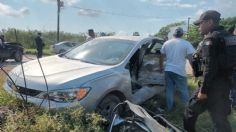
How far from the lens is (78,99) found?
17.2 feet

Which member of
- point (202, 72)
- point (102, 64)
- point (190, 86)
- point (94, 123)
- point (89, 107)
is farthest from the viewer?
point (190, 86)

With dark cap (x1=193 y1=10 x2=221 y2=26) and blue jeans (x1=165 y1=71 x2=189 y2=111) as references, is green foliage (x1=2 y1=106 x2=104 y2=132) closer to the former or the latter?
dark cap (x1=193 y1=10 x2=221 y2=26)

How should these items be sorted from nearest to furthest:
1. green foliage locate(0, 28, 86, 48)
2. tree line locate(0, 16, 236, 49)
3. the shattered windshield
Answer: the shattered windshield
tree line locate(0, 16, 236, 49)
green foliage locate(0, 28, 86, 48)

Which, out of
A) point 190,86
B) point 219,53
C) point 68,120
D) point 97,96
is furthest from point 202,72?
point 190,86

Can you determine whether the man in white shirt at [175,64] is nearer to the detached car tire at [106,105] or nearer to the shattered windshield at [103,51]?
the shattered windshield at [103,51]

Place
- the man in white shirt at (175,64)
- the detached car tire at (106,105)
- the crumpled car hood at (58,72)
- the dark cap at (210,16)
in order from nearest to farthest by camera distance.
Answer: the dark cap at (210,16)
the crumpled car hood at (58,72)
the detached car tire at (106,105)
the man in white shirt at (175,64)

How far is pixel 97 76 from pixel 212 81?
1664 millimetres

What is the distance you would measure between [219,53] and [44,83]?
2.31 metres

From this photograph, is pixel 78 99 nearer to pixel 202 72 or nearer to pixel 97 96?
pixel 97 96

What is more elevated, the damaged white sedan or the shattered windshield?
the shattered windshield

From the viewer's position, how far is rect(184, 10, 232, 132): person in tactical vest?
463 centimetres

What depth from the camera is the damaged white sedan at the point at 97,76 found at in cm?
526

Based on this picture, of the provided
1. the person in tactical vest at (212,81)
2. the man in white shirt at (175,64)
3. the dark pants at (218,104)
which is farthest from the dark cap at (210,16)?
the man in white shirt at (175,64)

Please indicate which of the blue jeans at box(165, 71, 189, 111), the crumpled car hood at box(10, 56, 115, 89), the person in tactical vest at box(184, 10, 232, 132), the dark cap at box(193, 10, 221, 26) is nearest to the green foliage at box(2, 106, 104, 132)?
the crumpled car hood at box(10, 56, 115, 89)
